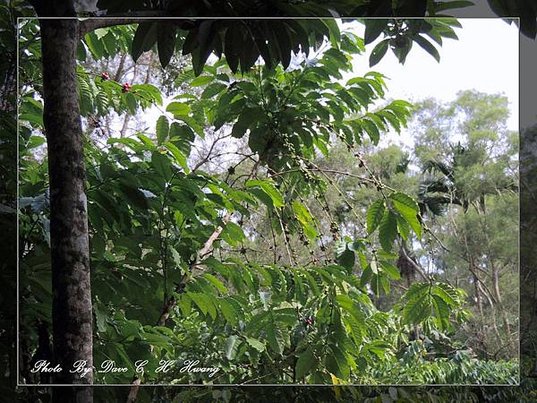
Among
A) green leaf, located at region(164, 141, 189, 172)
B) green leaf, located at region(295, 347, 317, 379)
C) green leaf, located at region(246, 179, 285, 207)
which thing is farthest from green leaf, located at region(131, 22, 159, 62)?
green leaf, located at region(295, 347, 317, 379)

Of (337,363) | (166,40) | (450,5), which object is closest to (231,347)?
(337,363)

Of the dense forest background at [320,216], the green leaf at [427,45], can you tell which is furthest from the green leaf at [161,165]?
the green leaf at [427,45]

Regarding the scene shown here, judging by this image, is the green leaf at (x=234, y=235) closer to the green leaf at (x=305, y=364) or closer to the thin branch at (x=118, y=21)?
the green leaf at (x=305, y=364)

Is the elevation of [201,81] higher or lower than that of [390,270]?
higher

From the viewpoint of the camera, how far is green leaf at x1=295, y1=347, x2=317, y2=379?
918 mm

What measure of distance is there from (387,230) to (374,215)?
0.10 feet

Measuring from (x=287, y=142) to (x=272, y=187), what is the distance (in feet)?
0.25

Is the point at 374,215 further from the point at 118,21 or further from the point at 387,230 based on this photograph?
the point at 118,21

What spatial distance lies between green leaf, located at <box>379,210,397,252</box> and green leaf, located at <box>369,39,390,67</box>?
0.74 ft

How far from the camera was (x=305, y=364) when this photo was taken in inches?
36.2

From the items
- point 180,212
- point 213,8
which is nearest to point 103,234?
point 180,212

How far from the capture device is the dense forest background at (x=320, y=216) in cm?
89

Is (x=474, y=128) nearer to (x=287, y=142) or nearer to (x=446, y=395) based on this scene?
(x=287, y=142)

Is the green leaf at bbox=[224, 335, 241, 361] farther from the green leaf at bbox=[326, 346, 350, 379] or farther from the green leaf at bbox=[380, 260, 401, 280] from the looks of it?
the green leaf at bbox=[380, 260, 401, 280]
